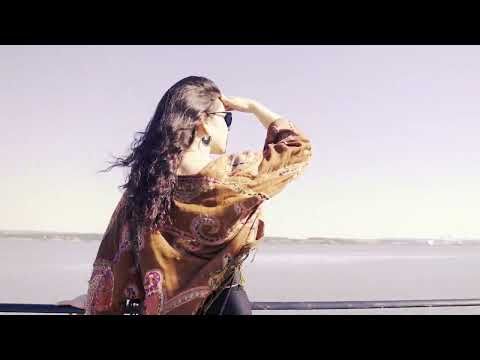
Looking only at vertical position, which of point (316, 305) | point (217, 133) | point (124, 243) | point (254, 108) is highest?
point (254, 108)

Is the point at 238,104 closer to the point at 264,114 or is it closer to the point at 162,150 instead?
the point at 264,114

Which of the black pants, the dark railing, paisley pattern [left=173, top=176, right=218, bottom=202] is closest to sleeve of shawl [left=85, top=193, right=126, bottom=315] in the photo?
the dark railing

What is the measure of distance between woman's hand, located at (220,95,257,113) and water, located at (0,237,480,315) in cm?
56

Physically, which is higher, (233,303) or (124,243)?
(124,243)

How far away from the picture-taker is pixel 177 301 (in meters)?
1.74

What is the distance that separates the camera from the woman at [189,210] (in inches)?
68.5

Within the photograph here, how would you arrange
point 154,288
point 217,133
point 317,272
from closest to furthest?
point 154,288 → point 217,133 → point 317,272

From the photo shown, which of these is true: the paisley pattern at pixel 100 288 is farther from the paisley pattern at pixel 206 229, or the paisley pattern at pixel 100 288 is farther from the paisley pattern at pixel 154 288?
the paisley pattern at pixel 206 229

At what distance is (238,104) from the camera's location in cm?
188

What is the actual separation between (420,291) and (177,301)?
103 centimetres

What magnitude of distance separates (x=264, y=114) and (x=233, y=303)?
0.77 metres

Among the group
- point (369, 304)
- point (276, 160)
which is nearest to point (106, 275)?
point (276, 160)
